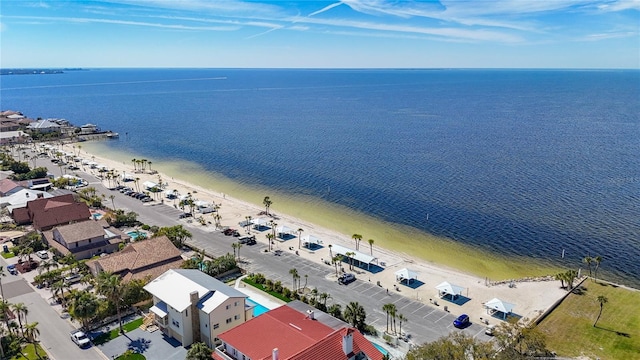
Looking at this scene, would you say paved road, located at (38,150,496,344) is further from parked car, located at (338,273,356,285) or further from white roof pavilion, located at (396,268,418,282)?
white roof pavilion, located at (396,268,418,282)

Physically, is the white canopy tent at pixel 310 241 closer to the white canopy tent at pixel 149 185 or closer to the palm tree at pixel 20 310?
the palm tree at pixel 20 310

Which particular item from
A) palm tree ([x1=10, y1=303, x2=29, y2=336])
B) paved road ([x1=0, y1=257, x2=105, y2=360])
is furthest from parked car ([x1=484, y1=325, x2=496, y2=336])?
palm tree ([x1=10, y1=303, x2=29, y2=336])

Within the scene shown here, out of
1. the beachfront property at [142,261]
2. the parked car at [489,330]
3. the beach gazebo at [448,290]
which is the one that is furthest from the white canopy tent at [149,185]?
the parked car at [489,330]

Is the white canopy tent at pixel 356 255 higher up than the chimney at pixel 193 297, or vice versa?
the chimney at pixel 193 297

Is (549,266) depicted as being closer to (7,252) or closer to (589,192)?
(589,192)

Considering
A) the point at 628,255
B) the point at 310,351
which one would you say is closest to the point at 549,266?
the point at 628,255

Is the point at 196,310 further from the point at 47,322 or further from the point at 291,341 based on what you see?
the point at 47,322
